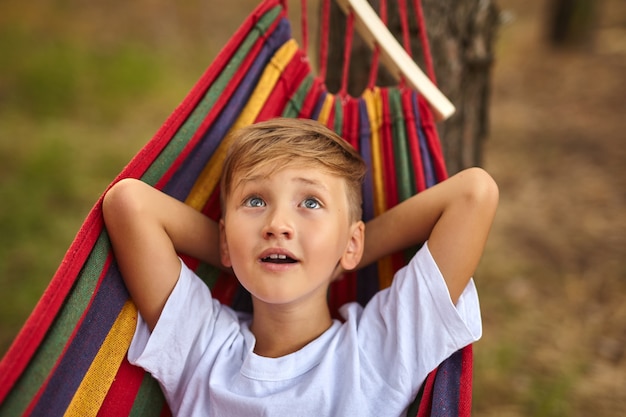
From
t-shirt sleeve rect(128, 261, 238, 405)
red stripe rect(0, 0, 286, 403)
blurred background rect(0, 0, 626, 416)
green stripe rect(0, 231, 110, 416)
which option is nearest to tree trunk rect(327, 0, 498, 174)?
blurred background rect(0, 0, 626, 416)

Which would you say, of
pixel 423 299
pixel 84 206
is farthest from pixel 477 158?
pixel 84 206

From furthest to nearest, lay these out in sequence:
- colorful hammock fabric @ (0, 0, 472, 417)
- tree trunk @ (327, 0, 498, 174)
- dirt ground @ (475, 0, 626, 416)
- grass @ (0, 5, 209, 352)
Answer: grass @ (0, 5, 209, 352), dirt ground @ (475, 0, 626, 416), tree trunk @ (327, 0, 498, 174), colorful hammock fabric @ (0, 0, 472, 417)

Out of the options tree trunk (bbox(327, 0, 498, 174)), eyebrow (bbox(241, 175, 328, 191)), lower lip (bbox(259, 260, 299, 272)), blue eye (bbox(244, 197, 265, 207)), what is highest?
tree trunk (bbox(327, 0, 498, 174))

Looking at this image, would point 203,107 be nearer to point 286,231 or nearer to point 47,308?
point 286,231

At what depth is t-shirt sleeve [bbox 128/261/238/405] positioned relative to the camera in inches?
57.6

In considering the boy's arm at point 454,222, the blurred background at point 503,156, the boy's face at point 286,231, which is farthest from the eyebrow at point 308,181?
the blurred background at point 503,156

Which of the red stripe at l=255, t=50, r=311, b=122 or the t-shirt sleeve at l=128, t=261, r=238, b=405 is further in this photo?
the red stripe at l=255, t=50, r=311, b=122

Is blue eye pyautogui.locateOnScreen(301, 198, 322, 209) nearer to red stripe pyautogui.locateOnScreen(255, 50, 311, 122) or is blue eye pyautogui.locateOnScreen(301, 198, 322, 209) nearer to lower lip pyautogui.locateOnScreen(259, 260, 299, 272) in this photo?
lower lip pyautogui.locateOnScreen(259, 260, 299, 272)

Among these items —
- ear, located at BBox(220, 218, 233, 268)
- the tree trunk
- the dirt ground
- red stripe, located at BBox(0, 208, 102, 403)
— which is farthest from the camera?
the dirt ground

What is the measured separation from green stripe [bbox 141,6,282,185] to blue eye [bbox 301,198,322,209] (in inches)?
13.6

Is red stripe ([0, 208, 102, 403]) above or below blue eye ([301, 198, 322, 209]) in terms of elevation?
below

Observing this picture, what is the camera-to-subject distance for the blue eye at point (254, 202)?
1.47m

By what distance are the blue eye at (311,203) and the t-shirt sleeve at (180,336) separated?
0.31 meters

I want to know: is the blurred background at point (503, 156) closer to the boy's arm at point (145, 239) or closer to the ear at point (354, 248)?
the ear at point (354, 248)
